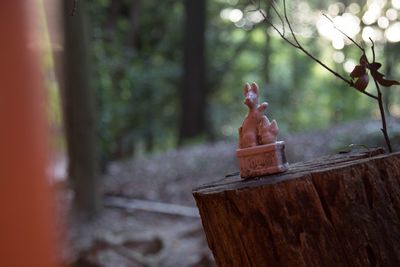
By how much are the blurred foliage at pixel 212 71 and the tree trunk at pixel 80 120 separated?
12.8ft

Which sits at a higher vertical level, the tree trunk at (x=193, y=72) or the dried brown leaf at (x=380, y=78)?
the tree trunk at (x=193, y=72)

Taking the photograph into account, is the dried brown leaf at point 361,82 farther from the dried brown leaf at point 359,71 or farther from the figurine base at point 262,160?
the figurine base at point 262,160

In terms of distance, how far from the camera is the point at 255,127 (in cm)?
207

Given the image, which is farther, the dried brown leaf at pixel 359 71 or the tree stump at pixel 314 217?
the dried brown leaf at pixel 359 71

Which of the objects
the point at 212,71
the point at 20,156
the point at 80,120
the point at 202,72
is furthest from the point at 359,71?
the point at 212,71

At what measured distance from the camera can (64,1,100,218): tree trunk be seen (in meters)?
6.29

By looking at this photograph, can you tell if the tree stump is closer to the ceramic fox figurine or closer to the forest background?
the ceramic fox figurine

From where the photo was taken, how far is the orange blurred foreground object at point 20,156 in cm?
173

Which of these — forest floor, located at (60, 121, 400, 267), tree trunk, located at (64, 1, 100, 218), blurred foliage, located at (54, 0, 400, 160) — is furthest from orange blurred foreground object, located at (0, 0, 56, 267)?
blurred foliage, located at (54, 0, 400, 160)

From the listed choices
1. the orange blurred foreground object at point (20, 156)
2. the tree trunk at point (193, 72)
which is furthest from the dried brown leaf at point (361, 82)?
the tree trunk at point (193, 72)

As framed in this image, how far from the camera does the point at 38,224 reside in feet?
5.85

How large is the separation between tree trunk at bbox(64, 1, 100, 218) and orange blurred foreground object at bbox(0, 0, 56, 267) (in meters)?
4.40

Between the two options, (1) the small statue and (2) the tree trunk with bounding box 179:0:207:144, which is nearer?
(1) the small statue

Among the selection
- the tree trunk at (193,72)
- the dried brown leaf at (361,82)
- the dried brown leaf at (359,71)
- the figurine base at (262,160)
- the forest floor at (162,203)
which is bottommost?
the forest floor at (162,203)
